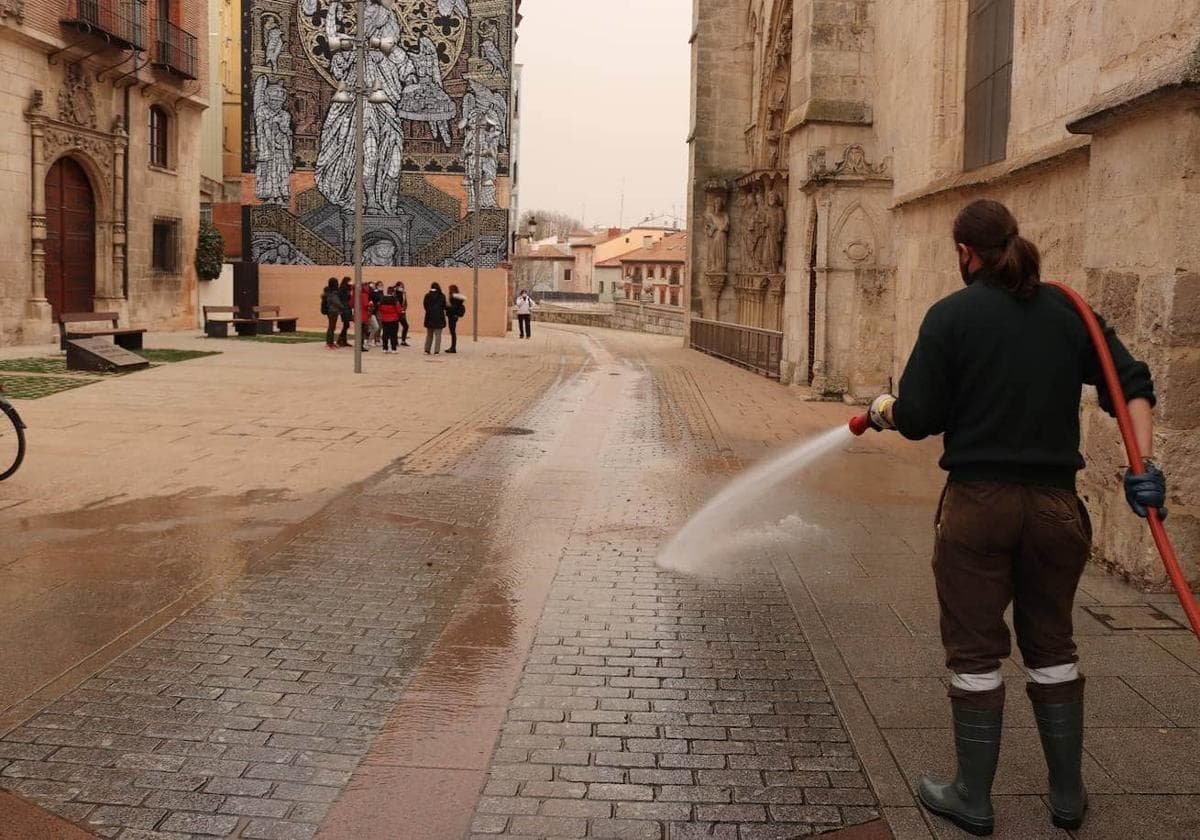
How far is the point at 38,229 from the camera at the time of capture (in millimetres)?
23922

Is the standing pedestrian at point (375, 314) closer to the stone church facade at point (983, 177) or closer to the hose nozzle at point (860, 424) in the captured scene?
the stone church facade at point (983, 177)

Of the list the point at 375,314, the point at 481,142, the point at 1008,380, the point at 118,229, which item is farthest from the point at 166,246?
the point at 1008,380

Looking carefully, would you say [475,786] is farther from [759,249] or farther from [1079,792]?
[759,249]

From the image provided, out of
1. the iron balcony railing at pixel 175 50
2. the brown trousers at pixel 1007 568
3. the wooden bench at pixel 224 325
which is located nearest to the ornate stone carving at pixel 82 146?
the iron balcony railing at pixel 175 50

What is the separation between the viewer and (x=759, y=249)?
26.3 metres

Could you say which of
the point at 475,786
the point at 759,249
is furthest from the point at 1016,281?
the point at 759,249

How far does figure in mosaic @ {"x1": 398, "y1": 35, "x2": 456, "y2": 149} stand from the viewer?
119ft

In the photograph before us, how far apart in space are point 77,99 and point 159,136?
4.65 meters

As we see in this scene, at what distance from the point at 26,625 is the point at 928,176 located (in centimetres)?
1176

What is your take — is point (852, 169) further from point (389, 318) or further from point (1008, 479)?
point (1008, 479)

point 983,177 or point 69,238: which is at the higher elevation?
point 69,238

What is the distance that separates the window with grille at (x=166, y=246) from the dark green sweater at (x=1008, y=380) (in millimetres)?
29619

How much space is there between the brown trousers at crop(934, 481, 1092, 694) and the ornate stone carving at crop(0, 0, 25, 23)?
23581 millimetres

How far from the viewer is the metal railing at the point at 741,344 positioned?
2111 centimetres
